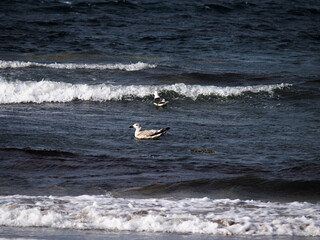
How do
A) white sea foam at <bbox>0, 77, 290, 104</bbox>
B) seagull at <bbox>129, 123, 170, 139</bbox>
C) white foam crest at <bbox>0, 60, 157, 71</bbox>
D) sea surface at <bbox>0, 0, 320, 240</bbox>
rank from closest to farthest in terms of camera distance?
sea surface at <bbox>0, 0, 320, 240</bbox>, seagull at <bbox>129, 123, 170, 139</bbox>, white sea foam at <bbox>0, 77, 290, 104</bbox>, white foam crest at <bbox>0, 60, 157, 71</bbox>

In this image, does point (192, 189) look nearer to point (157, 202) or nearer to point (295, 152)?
point (157, 202)

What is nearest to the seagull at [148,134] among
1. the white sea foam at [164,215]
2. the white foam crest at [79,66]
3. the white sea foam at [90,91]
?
the white sea foam at [164,215]

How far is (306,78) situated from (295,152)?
365 inches

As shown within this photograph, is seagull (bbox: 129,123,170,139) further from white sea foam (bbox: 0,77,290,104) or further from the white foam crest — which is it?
the white foam crest

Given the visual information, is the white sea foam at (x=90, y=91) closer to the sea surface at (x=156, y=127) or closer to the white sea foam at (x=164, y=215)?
the sea surface at (x=156, y=127)

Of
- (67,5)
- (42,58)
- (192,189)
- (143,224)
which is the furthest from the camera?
(67,5)

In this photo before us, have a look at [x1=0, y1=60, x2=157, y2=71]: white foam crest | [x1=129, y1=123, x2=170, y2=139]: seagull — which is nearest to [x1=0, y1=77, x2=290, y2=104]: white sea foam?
[x1=0, y1=60, x2=157, y2=71]: white foam crest

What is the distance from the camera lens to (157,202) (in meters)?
6.51

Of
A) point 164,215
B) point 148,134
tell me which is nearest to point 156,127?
point 148,134

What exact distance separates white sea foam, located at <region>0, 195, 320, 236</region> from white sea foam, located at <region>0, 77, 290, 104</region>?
7.77 meters

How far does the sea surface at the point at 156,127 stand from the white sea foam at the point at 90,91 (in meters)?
0.05

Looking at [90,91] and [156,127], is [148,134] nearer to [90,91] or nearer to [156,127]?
[156,127]

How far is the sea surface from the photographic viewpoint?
5.89m

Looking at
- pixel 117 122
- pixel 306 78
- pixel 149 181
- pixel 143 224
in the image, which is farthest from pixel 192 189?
pixel 306 78
